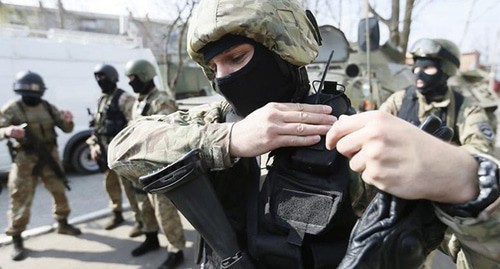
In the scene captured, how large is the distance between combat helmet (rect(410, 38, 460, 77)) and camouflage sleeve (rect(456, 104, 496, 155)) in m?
0.34

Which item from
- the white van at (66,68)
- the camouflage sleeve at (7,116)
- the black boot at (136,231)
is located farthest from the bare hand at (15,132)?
the white van at (66,68)

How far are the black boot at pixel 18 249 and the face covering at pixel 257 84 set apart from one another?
3189 millimetres

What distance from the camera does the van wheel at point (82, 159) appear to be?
620 centimetres

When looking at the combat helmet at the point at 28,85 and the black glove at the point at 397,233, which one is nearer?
the black glove at the point at 397,233

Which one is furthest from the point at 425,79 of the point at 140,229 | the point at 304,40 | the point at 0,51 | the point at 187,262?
the point at 0,51

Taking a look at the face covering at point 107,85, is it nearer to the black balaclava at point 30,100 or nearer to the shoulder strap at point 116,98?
the shoulder strap at point 116,98

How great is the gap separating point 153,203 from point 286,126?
2.47 meters

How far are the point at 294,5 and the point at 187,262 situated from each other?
2635mm

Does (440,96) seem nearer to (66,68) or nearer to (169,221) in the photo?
(169,221)

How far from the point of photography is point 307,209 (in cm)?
94

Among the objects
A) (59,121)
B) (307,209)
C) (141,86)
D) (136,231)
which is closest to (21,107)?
(59,121)

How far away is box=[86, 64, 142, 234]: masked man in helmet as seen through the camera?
146 inches

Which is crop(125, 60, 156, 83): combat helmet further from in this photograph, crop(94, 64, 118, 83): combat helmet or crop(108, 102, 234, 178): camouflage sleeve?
crop(108, 102, 234, 178): camouflage sleeve

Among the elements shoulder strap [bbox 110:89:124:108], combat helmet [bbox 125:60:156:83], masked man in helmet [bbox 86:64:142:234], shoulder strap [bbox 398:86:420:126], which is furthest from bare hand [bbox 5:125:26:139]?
shoulder strap [bbox 398:86:420:126]
